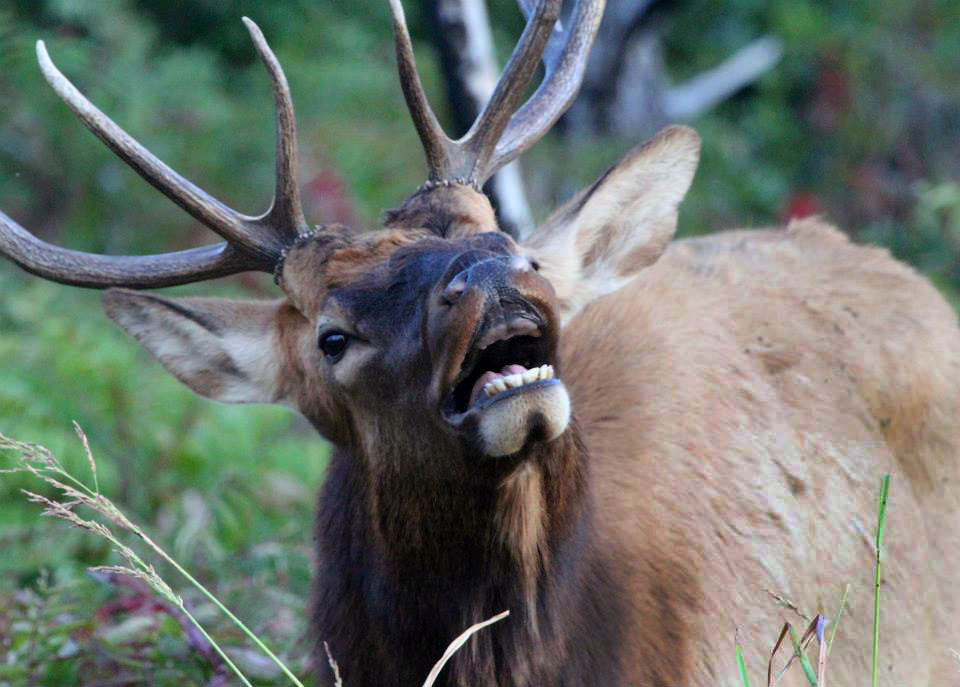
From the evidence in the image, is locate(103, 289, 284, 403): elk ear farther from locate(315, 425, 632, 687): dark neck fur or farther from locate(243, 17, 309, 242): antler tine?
locate(315, 425, 632, 687): dark neck fur

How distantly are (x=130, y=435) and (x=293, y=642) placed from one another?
2.53m

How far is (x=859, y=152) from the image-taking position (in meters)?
13.7

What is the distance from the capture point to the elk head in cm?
371

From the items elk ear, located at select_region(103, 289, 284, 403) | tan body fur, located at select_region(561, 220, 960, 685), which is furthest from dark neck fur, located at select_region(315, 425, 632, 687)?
elk ear, located at select_region(103, 289, 284, 403)

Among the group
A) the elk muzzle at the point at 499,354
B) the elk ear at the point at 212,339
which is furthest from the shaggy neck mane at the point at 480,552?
the elk ear at the point at 212,339

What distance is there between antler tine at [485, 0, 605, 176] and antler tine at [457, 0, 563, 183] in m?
0.14

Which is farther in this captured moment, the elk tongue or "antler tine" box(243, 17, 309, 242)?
"antler tine" box(243, 17, 309, 242)

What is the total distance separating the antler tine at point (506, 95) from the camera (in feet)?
15.4

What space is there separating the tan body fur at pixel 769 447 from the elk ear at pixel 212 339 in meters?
0.99

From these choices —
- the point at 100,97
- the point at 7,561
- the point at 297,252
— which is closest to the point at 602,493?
the point at 297,252

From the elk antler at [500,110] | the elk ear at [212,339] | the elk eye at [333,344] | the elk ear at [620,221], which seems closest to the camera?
the elk eye at [333,344]

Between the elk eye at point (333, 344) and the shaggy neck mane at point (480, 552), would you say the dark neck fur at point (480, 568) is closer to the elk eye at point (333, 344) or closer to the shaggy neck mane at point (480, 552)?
the shaggy neck mane at point (480, 552)

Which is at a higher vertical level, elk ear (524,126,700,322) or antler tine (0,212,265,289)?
antler tine (0,212,265,289)

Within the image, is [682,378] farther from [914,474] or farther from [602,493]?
[914,474]
